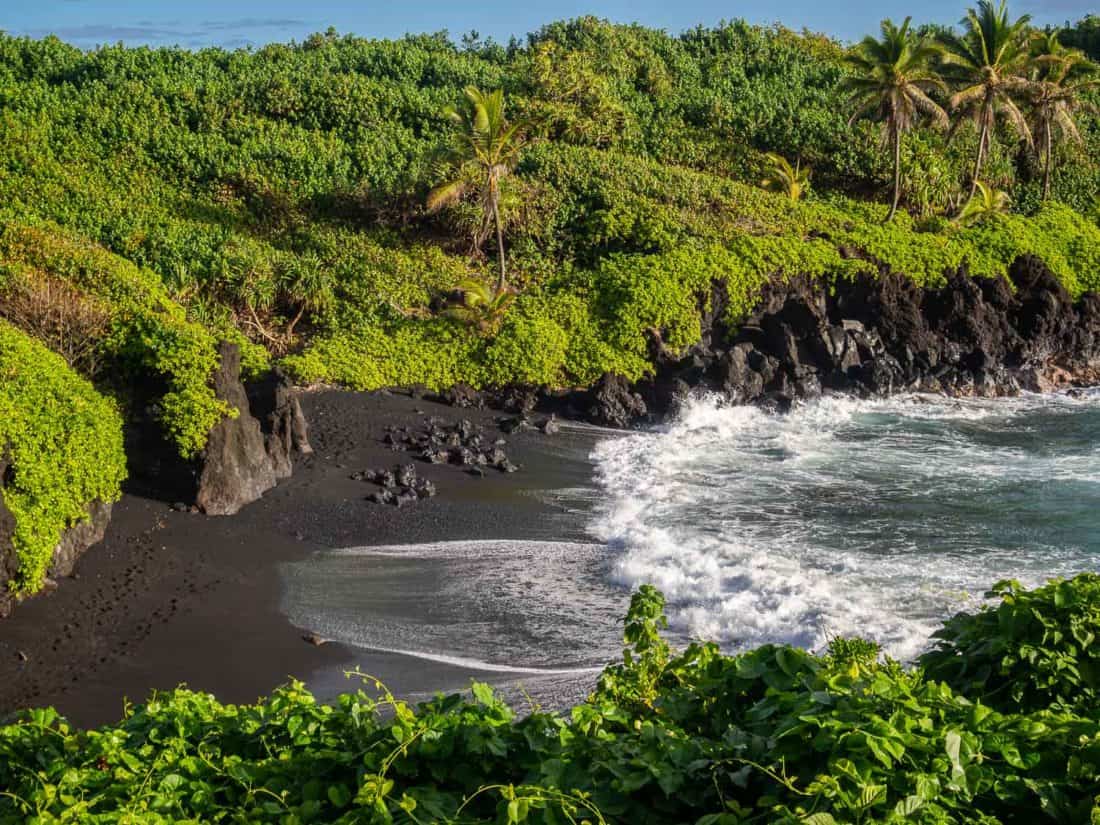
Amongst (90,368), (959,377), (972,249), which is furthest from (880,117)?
(90,368)

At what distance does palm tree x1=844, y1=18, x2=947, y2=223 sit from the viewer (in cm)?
3506

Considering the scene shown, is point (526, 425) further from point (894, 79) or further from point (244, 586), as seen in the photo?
point (894, 79)

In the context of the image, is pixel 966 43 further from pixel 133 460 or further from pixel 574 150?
pixel 133 460

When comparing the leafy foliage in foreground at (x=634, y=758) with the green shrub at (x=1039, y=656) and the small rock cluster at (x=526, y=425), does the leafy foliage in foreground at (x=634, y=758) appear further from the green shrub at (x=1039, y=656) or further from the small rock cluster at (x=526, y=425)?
the small rock cluster at (x=526, y=425)

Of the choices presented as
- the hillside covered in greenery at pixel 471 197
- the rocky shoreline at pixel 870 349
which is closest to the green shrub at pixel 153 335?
the hillside covered in greenery at pixel 471 197

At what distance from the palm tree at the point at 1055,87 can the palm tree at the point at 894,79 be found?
8113mm

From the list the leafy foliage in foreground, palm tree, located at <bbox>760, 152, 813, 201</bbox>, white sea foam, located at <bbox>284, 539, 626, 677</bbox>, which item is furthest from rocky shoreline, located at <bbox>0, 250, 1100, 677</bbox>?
the leafy foliage in foreground

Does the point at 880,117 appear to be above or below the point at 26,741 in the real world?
above

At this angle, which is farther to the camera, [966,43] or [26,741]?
[966,43]

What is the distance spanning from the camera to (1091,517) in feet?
72.2

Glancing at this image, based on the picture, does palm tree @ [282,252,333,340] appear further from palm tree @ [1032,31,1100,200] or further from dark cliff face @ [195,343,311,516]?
palm tree @ [1032,31,1100,200]

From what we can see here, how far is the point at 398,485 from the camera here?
71.4 feet

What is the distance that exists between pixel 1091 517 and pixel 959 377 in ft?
40.4

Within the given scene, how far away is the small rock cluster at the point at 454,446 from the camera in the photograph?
23.4m
